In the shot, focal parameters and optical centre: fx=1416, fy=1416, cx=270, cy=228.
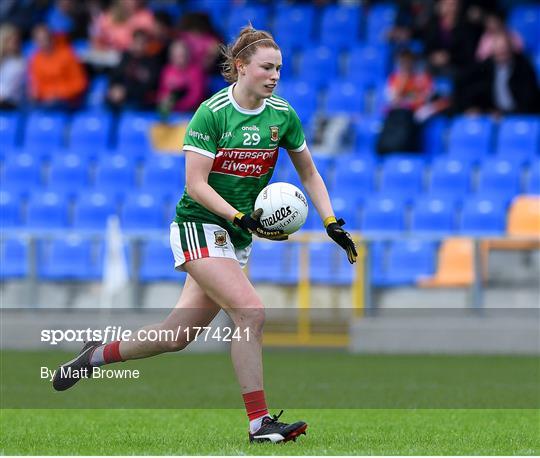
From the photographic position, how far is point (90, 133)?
63.3 feet

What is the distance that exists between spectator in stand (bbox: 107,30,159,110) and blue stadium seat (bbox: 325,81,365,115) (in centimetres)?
241

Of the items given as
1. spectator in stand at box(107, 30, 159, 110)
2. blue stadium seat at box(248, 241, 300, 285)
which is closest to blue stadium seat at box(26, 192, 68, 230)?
spectator in stand at box(107, 30, 159, 110)

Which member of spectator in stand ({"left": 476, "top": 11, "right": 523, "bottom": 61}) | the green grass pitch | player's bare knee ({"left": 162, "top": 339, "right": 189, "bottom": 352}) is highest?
spectator in stand ({"left": 476, "top": 11, "right": 523, "bottom": 61})

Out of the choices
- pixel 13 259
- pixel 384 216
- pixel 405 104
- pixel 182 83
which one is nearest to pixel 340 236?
pixel 13 259

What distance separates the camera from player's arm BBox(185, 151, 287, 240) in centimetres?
725

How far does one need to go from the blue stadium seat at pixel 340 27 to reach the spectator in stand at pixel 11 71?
428 centimetres

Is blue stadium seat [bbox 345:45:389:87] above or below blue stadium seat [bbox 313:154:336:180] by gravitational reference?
above

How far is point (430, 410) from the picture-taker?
9.35 metres

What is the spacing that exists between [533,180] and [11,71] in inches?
306

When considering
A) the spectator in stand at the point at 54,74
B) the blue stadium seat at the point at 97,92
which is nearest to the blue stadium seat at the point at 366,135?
the blue stadium seat at the point at 97,92

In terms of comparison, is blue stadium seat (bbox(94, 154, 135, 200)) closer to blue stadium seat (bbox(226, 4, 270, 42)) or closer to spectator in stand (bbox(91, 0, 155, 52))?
spectator in stand (bbox(91, 0, 155, 52))

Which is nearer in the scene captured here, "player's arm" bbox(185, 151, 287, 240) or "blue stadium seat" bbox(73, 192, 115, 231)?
"player's arm" bbox(185, 151, 287, 240)

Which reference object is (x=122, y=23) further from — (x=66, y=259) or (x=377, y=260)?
(x=377, y=260)

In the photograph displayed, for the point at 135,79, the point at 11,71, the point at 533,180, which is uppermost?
the point at 11,71
